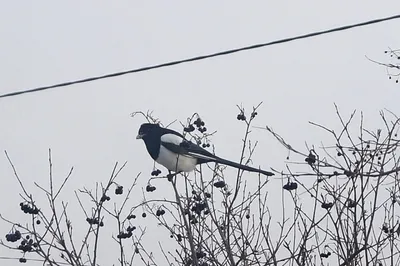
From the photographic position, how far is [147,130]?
668 centimetres

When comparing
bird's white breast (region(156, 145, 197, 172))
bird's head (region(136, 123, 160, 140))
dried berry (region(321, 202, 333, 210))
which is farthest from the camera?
bird's head (region(136, 123, 160, 140))

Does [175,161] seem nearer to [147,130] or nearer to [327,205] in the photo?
[147,130]

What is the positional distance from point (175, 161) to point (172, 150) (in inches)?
4.6

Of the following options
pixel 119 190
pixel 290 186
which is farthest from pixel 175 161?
pixel 290 186

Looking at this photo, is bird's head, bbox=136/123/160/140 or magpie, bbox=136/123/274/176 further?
bird's head, bbox=136/123/160/140

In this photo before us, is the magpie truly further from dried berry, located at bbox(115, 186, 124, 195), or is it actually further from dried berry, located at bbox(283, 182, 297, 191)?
dried berry, located at bbox(283, 182, 297, 191)

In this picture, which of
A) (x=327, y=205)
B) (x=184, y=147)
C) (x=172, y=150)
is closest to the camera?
(x=327, y=205)

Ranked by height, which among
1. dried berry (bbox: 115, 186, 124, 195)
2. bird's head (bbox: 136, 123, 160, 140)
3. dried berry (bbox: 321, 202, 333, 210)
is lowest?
dried berry (bbox: 321, 202, 333, 210)

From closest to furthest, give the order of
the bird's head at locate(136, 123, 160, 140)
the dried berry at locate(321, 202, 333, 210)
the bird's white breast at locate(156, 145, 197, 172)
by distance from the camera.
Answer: the dried berry at locate(321, 202, 333, 210) → the bird's white breast at locate(156, 145, 197, 172) → the bird's head at locate(136, 123, 160, 140)

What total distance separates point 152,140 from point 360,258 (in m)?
2.31

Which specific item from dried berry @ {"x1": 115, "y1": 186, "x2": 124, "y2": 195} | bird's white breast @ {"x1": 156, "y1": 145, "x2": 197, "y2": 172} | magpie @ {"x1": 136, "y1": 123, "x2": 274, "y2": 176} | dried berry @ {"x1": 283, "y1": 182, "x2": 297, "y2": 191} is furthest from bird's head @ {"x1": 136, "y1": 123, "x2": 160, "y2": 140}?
dried berry @ {"x1": 283, "y1": 182, "x2": 297, "y2": 191}

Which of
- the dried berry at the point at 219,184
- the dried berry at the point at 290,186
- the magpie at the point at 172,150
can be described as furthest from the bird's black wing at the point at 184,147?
the dried berry at the point at 290,186

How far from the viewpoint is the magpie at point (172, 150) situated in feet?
21.2

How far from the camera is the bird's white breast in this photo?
645cm
